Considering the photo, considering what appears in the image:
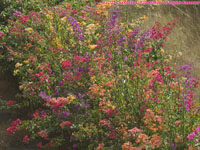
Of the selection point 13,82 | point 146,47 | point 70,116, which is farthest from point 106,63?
point 13,82

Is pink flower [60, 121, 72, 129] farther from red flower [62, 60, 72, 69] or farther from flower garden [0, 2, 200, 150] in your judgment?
red flower [62, 60, 72, 69]

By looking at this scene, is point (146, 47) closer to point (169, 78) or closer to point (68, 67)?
point (169, 78)

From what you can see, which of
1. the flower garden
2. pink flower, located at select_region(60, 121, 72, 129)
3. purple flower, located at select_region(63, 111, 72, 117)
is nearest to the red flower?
the flower garden

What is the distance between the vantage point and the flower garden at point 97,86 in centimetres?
378

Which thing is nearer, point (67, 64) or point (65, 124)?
point (65, 124)

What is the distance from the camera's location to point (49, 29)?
5777 mm

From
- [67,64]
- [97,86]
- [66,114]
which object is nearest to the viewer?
[97,86]

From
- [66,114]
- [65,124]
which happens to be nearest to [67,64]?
[66,114]

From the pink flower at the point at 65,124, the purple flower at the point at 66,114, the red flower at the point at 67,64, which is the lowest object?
the pink flower at the point at 65,124

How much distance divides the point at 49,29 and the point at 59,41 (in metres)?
0.44

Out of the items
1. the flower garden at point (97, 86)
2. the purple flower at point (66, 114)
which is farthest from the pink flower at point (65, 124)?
the purple flower at point (66, 114)

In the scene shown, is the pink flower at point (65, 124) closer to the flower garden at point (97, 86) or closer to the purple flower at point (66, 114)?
the flower garden at point (97, 86)

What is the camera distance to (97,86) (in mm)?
4059

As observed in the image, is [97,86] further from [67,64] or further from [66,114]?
[67,64]
